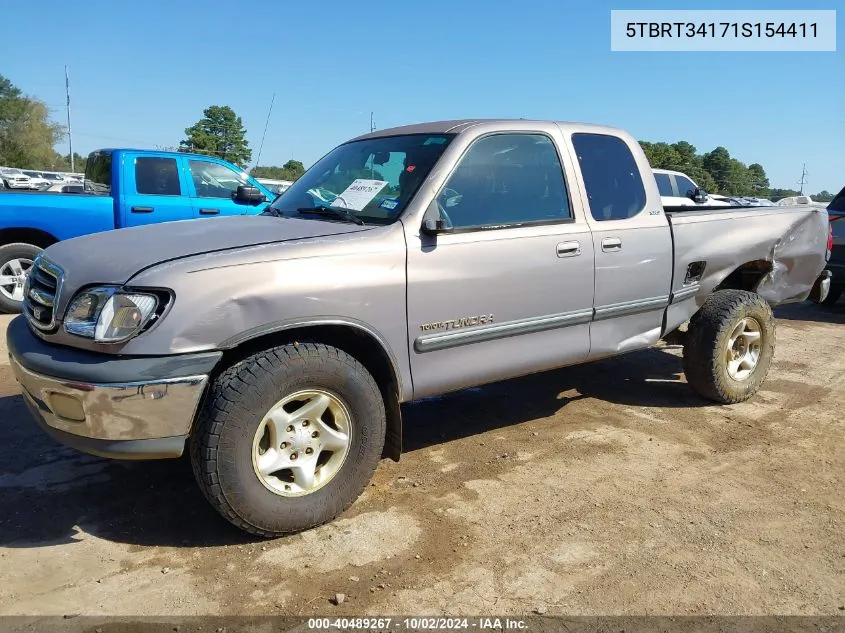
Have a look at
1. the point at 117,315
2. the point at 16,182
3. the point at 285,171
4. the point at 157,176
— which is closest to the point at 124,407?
the point at 117,315

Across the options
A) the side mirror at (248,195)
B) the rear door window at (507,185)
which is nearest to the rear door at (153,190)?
the side mirror at (248,195)

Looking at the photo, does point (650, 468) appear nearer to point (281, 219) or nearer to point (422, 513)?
point (422, 513)

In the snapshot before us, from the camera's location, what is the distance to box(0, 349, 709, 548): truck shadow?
3.06 metres

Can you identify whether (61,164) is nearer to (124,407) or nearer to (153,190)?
(153,190)

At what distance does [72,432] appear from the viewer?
2.70 meters

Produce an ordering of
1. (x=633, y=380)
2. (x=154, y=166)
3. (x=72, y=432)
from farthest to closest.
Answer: (x=154, y=166), (x=633, y=380), (x=72, y=432)

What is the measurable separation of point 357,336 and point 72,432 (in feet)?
4.10

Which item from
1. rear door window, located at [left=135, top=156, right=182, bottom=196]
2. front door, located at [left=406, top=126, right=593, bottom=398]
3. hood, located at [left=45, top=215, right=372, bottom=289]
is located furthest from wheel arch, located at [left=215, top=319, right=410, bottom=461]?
rear door window, located at [left=135, top=156, right=182, bottom=196]

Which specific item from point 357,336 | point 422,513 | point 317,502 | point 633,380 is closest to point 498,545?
point 422,513

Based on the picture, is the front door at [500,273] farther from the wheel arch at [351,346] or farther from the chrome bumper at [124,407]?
the chrome bumper at [124,407]

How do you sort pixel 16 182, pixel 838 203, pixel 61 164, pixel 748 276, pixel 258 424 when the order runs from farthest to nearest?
pixel 61 164 < pixel 16 182 < pixel 838 203 < pixel 748 276 < pixel 258 424

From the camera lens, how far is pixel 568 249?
382 centimetres

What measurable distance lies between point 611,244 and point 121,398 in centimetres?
279

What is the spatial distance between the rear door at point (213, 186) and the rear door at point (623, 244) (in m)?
5.03
